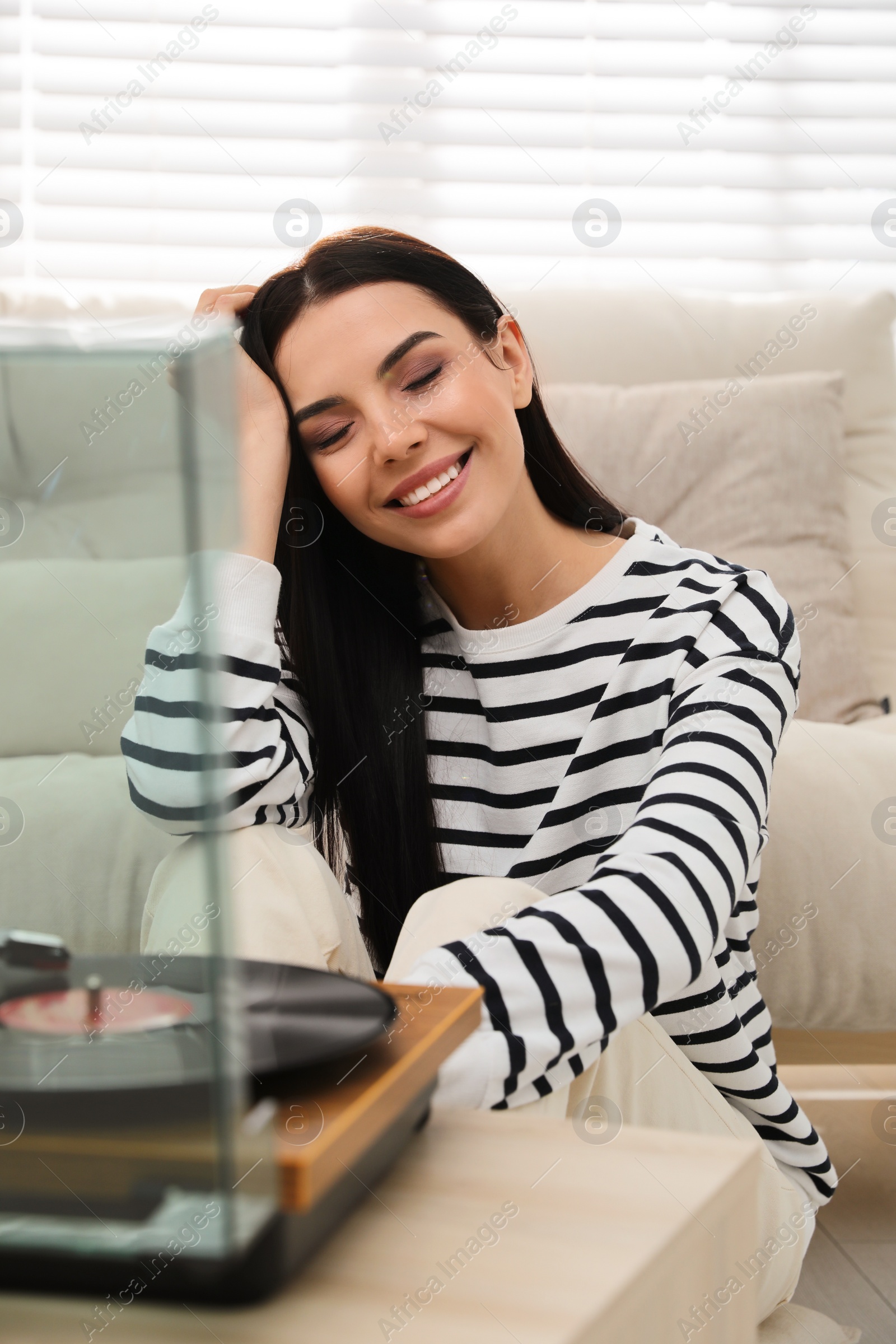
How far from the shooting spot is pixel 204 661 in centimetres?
33

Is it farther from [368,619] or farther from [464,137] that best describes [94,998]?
[464,137]

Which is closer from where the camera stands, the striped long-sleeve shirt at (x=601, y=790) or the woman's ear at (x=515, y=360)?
A: the striped long-sleeve shirt at (x=601, y=790)

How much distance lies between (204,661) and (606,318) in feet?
5.21

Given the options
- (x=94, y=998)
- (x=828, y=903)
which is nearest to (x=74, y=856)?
(x=94, y=998)

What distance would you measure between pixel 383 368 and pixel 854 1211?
1.02m

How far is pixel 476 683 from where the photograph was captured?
1.13 m

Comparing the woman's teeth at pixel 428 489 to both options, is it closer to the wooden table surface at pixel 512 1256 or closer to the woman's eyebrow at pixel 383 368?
the woman's eyebrow at pixel 383 368

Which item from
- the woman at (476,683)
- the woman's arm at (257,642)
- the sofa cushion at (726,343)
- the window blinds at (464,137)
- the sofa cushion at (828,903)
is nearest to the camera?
the woman at (476,683)

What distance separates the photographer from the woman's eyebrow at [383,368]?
3.23 ft

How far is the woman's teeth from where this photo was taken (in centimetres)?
104

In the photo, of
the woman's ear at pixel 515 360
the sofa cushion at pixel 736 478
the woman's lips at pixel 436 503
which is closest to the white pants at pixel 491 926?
the woman's lips at pixel 436 503

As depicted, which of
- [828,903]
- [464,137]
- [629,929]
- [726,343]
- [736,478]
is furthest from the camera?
[464,137]

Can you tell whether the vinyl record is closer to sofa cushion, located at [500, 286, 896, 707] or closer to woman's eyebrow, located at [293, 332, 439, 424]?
woman's eyebrow, located at [293, 332, 439, 424]

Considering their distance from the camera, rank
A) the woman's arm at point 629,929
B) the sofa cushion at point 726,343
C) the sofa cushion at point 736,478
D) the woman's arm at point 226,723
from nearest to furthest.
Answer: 1. the woman's arm at point 226,723
2. the woman's arm at point 629,929
3. the sofa cushion at point 736,478
4. the sofa cushion at point 726,343
